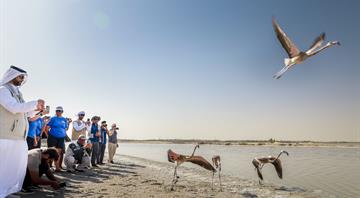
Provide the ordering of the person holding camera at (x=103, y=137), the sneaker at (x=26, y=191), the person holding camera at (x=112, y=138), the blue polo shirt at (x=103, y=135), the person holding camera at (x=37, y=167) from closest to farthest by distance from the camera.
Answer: the sneaker at (x=26, y=191)
the person holding camera at (x=37, y=167)
the person holding camera at (x=103, y=137)
the blue polo shirt at (x=103, y=135)
the person holding camera at (x=112, y=138)

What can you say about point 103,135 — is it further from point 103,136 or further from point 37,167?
point 37,167

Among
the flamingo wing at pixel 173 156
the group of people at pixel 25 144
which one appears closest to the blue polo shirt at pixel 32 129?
the group of people at pixel 25 144

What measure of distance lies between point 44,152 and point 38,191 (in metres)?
0.96

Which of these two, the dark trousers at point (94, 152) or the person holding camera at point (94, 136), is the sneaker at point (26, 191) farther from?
the dark trousers at point (94, 152)

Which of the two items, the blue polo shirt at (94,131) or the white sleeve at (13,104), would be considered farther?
the blue polo shirt at (94,131)

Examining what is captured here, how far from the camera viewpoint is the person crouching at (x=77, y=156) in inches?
534

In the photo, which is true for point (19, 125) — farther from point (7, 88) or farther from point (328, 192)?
point (328, 192)

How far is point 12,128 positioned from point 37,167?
2.35m

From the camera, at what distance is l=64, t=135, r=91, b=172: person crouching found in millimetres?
13562

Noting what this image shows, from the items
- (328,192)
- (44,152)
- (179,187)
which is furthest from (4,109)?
(328,192)

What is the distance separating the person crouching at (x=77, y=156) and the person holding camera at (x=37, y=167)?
4624 mm

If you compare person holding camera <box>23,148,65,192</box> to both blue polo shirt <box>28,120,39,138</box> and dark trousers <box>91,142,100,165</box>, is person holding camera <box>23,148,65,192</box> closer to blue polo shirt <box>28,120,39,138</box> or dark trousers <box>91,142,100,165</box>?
blue polo shirt <box>28,120,39,138</box>

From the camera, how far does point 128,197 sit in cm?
841

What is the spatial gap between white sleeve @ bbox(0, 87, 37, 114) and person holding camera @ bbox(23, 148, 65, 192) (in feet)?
8.44
